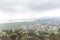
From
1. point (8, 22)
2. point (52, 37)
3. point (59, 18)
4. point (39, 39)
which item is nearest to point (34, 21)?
point (8, 22)

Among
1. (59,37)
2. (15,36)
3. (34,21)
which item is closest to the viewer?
(59,37)

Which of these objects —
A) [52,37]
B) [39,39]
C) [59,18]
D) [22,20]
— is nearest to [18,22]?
[22,20]

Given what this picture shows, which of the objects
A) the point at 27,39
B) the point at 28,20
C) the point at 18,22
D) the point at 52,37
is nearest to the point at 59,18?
the point at 28,20

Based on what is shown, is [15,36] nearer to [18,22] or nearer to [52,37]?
[52,37]

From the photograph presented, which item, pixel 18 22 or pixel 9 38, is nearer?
pixel 9 38

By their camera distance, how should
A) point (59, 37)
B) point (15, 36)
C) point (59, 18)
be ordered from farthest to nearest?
point (59, 18) → point (15, 36) → point (59, 37)

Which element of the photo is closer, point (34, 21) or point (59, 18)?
point (59, 18)

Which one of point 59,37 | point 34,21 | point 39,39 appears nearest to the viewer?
point 59,37

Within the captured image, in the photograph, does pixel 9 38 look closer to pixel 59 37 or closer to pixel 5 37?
pixel 5 37
